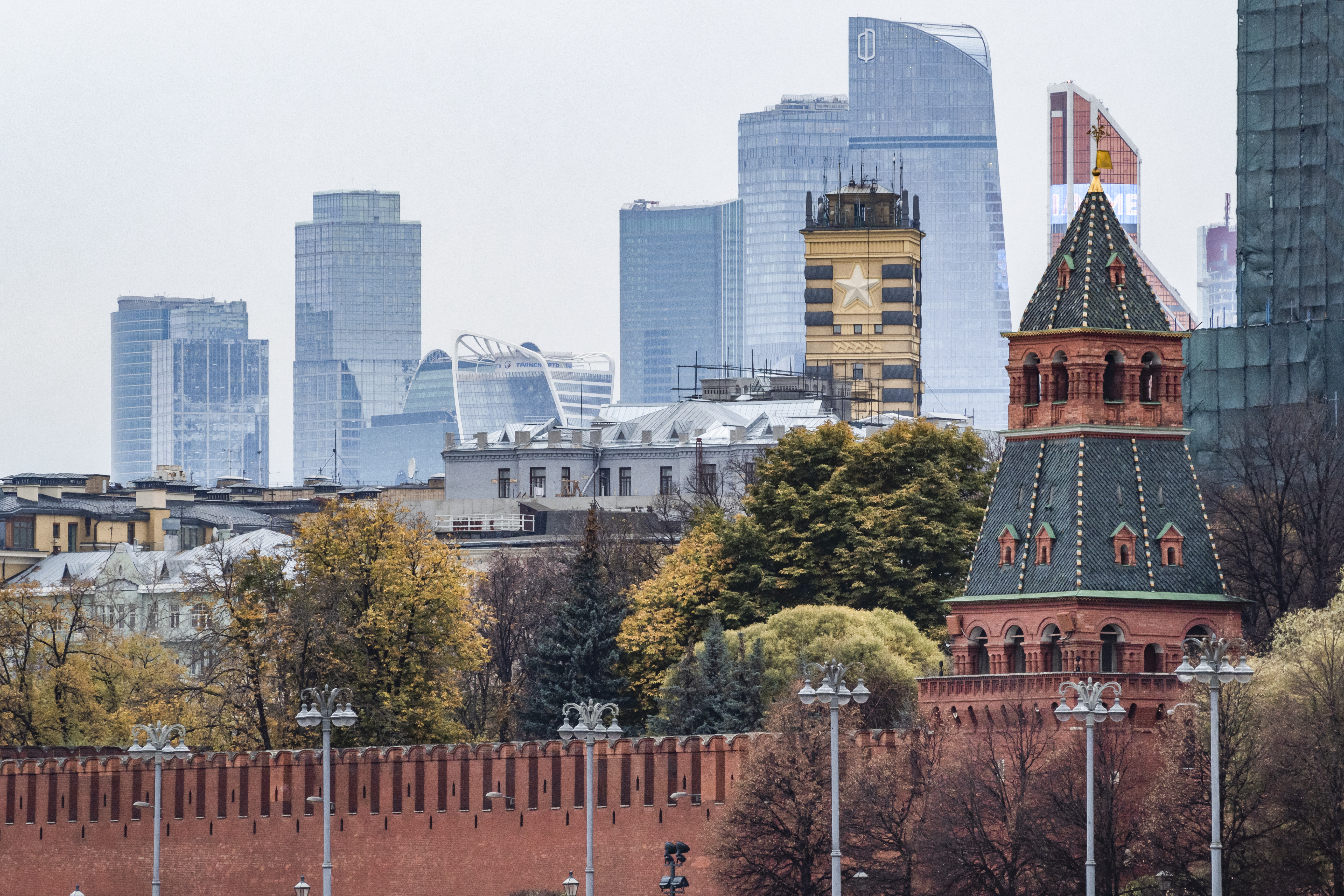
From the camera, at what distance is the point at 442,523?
651 feet

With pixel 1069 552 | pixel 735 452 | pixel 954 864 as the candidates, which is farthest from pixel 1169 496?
pixel 735 452

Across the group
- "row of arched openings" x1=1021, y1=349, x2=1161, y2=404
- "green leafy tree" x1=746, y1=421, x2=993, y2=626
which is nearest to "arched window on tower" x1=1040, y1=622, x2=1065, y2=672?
"row of arched openings" x1=1021, y1=349, x2=1161, y2=404

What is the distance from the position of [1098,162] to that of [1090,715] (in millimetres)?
27144

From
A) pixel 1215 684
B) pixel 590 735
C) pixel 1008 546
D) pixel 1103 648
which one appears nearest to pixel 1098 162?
pixel 1008 546

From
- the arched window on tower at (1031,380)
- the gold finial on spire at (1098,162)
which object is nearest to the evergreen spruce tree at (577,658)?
the gold finial on spire at (1098,162)

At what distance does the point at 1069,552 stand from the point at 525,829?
17725 mm

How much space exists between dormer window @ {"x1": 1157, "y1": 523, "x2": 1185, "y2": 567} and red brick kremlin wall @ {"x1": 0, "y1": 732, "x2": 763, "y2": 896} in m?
8.99

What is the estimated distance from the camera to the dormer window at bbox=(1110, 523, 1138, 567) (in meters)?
92.8

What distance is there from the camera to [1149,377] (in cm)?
9588

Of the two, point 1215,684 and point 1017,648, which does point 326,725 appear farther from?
point 1215,684

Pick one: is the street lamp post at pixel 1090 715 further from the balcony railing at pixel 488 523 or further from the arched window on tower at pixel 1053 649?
the balcony railing at pixel 488 523

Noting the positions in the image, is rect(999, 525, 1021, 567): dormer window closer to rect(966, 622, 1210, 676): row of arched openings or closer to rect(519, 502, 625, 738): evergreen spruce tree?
rect(966, 622, 1210, 676): row of arched openings

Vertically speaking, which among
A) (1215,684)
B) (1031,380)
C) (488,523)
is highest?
(1031,380)

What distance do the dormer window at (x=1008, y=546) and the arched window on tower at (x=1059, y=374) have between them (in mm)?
3645
